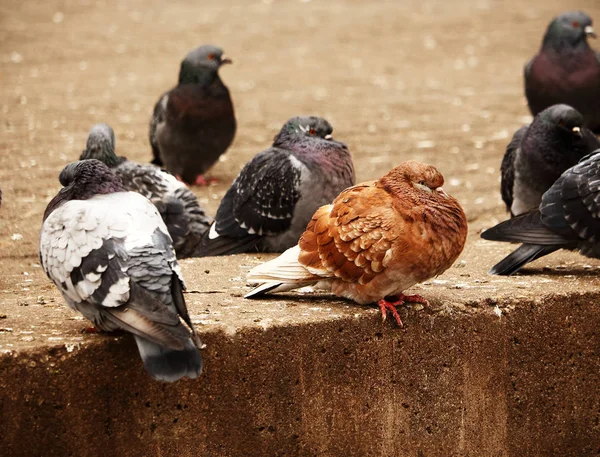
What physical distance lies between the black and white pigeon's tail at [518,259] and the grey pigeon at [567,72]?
3.75 metres

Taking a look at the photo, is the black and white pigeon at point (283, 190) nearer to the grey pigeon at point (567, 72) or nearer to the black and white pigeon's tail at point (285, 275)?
the black and white pigeon's tail at point (285, 275)

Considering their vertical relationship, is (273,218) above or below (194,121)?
below

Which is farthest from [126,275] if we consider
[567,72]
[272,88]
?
[272,88]

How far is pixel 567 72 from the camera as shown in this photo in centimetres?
900

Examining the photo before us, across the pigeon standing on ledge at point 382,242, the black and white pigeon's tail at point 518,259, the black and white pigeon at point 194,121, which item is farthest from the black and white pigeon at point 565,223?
the black and white pigeon at point 194,121

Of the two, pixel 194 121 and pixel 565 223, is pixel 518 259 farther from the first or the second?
pixel 194 121

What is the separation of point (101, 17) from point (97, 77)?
3.57 metres

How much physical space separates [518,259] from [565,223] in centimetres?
32

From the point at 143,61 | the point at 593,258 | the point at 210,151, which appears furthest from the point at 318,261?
the point at 143,61

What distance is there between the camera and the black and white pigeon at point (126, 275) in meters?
3.74

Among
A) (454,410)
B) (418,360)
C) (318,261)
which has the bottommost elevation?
(454,410)

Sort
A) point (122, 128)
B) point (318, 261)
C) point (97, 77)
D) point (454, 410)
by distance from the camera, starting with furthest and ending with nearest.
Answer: point (97, 77) → point (122, 128) → point (454, 410) → point (318, 261)

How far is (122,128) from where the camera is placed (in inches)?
396

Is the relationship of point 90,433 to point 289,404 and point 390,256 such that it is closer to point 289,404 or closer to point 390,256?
point 289,404
